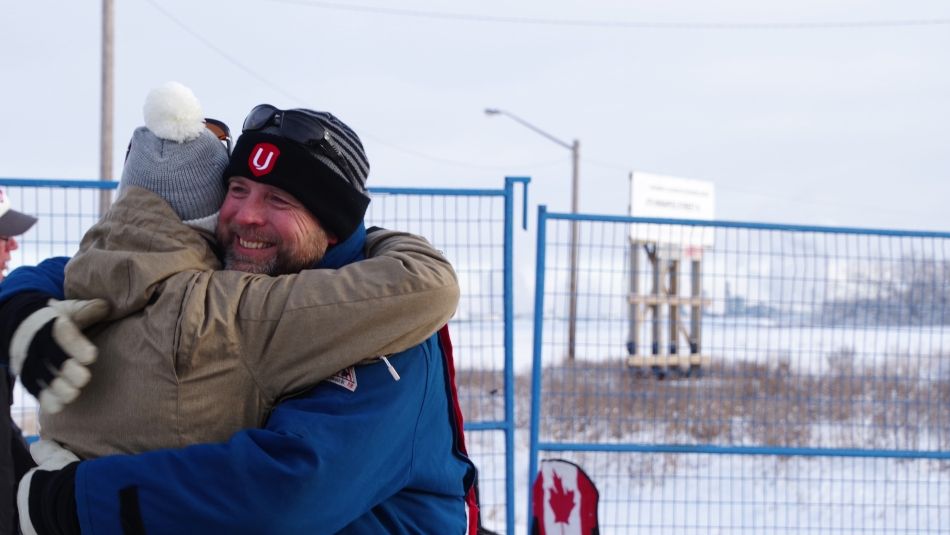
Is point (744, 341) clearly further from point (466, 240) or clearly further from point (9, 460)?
point (9, 460)

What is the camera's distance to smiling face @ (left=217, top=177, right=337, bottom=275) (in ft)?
6.72

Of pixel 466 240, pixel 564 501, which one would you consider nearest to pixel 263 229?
pixel 564 501

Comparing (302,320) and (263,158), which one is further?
(263,158)

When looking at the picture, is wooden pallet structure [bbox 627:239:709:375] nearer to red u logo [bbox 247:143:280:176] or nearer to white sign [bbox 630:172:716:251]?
red u logo [bbox 247:143:280:176]

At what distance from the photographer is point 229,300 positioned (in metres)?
1.81

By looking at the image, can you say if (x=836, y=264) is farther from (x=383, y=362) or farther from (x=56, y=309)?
(x=56, y=309)

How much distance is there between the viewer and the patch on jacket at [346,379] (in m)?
1.82

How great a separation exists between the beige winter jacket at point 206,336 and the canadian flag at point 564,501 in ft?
7.49

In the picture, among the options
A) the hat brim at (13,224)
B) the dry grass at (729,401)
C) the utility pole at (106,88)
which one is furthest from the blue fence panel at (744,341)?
the utility pole at (106,88)

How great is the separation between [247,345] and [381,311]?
9.4 inches

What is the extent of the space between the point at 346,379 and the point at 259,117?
627mm

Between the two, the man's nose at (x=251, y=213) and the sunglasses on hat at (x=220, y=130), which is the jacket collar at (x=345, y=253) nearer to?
the man's nose at (x=251, y=213)

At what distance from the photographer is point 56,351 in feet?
5.73

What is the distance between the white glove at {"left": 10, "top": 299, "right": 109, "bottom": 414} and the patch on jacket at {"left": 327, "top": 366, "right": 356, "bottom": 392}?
407mm
